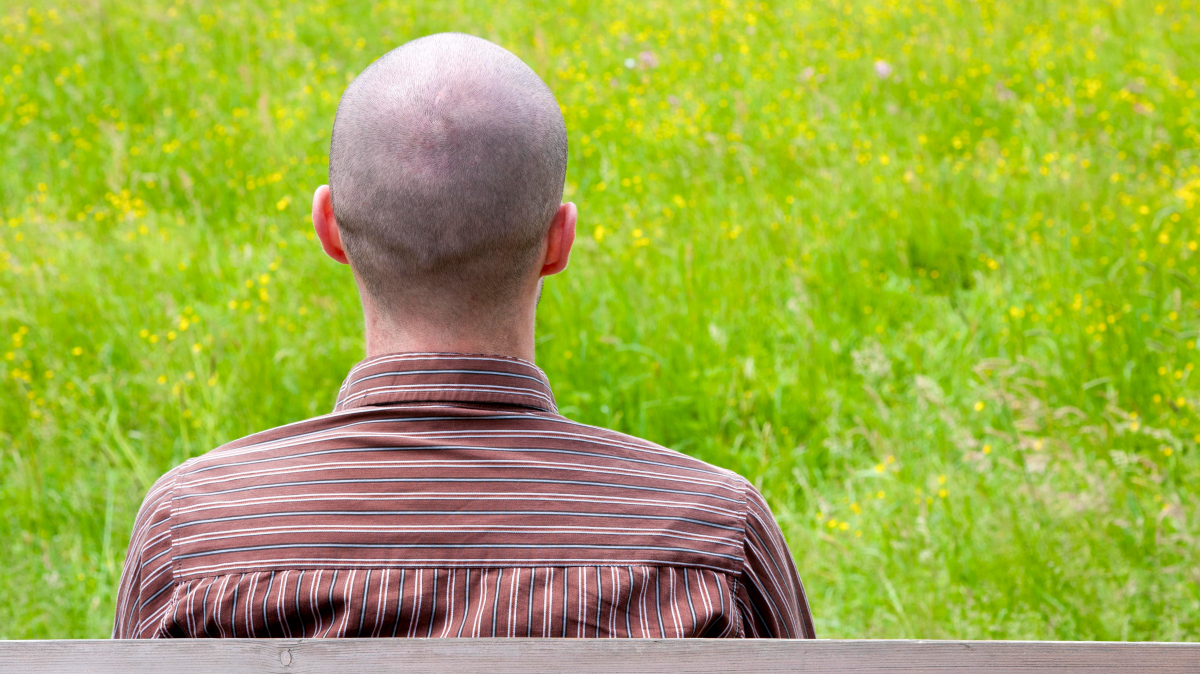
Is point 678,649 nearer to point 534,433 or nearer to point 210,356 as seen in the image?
point 534,433

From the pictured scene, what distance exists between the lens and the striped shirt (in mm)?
1215

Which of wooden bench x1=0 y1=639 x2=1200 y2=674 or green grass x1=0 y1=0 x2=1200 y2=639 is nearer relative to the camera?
wooden bench x1=0 y1=639 x2=1200 y2=674

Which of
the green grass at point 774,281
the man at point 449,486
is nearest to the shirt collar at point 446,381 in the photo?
the man at point 449,486

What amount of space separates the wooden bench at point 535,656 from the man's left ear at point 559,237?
0.69 meters

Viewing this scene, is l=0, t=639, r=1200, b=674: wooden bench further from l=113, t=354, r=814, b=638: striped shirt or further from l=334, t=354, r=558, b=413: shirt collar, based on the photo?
l=334, t=354, r=558, b=413: shirt collar

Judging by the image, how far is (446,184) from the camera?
1.42 metres

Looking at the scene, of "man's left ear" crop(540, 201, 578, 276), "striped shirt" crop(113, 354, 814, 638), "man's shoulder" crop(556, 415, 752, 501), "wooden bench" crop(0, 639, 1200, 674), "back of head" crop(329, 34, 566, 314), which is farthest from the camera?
"man's left ear" crop(540, 201, 578, 276)

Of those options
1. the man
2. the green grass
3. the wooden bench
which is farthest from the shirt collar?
the green grass

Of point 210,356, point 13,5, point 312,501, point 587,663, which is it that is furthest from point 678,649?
point 13,5

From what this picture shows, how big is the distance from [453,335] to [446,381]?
0.09 meters

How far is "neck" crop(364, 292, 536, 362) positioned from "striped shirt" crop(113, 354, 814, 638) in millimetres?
92

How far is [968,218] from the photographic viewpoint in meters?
4.59

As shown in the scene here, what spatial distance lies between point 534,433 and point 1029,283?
3460 mm

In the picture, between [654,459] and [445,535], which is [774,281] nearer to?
[654,459]
